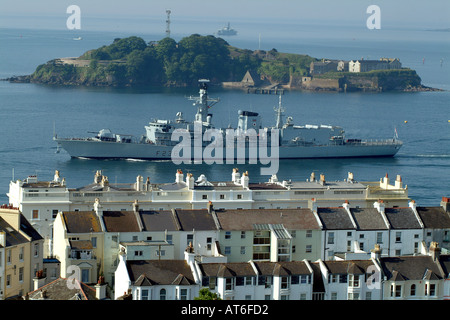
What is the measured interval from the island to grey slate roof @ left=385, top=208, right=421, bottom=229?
14084 centimetres

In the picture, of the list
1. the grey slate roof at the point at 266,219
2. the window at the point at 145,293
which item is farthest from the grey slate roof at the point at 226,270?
the grey slate roof at the point at 266,219

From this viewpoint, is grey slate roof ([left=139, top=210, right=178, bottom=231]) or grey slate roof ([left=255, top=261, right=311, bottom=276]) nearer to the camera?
grey slate roof ([left=255, top=261, right=311, bottom=276])

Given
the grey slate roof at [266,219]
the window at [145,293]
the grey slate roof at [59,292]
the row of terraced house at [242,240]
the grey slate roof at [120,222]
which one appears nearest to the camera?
the grey slate roof at [59,292]

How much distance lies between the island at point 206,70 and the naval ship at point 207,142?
86347mm

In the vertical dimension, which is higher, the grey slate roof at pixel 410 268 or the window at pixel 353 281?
the grey slate roof at pixel 410 268

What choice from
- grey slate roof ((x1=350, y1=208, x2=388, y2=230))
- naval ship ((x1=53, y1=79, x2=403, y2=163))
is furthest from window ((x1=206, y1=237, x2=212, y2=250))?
naval ship ((x1=53, y1=79, x2=403, y2=163))

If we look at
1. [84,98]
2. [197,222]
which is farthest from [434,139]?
[197,222]

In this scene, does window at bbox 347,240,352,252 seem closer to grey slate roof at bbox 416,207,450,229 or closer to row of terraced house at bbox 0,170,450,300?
row of terraced house at bbox 0,170,450,300

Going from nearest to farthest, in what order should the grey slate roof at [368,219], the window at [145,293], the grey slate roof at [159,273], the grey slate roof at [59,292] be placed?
the grey slate roof at [59,292]
the window at [145,293]
the grey slate roof at [159,273]
the grey slate roof at [368,219]

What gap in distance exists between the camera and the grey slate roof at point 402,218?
32.4 meters

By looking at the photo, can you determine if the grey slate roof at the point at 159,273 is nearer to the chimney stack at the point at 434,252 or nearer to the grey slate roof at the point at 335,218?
the chimney stack at the point at 434,252

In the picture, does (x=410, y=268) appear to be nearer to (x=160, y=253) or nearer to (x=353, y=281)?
(x=353, y=281)

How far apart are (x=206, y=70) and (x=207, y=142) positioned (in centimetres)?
10218

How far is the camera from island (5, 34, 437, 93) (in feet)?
575
